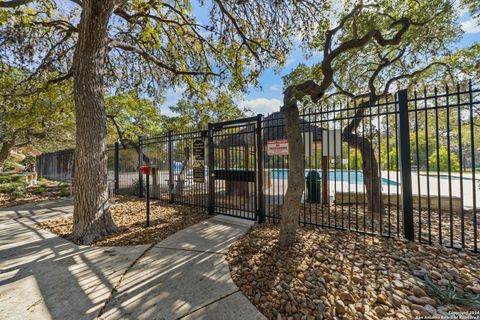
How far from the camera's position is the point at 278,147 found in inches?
181

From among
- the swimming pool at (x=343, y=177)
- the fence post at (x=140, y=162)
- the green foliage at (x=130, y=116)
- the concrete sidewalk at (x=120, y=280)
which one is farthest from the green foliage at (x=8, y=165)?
the swimming pool at (x=343, y=177)

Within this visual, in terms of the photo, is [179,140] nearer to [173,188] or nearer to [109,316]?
[173,188]

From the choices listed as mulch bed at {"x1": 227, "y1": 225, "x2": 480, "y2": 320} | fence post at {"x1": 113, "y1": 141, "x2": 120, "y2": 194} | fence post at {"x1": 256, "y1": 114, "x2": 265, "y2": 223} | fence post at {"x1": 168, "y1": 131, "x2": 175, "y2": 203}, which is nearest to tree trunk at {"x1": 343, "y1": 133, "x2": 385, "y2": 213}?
mulch bed at {"x1": 227, "y1": 225, "x2": 480, "y2": 320}

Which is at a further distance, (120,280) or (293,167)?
(293,167)

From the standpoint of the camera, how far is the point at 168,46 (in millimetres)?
7422

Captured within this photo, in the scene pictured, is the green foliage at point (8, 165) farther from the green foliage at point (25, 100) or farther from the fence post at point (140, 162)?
the fence post at point (140, 162)

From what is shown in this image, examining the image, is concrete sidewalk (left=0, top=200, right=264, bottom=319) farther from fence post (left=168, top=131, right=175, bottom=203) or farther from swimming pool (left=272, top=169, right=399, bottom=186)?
fence post (left=168, top=131, right=175, bottom=203)

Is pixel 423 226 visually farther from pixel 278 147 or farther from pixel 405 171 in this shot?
pixel 278 147

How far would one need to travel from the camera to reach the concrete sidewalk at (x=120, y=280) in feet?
6.95

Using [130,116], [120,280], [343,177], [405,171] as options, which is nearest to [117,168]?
[130,116]

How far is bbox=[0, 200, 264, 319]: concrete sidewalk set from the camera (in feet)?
6.95

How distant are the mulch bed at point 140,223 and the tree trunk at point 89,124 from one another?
460 mm

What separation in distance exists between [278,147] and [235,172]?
138 cm

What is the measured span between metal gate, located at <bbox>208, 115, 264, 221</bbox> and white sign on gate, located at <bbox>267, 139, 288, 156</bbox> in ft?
0.85
